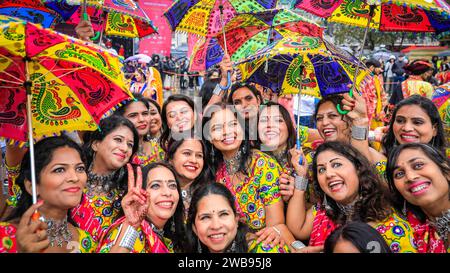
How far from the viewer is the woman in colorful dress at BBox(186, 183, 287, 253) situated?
9.73 feet

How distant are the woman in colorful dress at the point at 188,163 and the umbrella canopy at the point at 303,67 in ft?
3.04

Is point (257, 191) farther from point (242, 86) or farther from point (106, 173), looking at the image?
point (242, 86)

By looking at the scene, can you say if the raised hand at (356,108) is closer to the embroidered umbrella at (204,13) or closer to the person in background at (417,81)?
the embroidered umbrella at (204,13)

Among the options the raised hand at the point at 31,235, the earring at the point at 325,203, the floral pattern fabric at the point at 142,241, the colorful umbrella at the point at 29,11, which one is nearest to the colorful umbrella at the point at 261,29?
the earring at the point at 325,203

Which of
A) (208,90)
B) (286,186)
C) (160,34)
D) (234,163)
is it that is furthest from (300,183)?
(160,34)

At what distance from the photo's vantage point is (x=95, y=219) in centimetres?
343

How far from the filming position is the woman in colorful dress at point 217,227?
9.73ft

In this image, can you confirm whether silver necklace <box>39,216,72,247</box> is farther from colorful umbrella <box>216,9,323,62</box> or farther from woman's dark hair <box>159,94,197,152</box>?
colorful umbrella <box>216,9,323,62</box>

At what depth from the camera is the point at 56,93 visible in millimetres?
3143

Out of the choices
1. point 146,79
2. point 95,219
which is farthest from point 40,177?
point 146,79

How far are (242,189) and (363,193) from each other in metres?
1.03

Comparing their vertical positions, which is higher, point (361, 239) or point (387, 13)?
point (387, 13)
